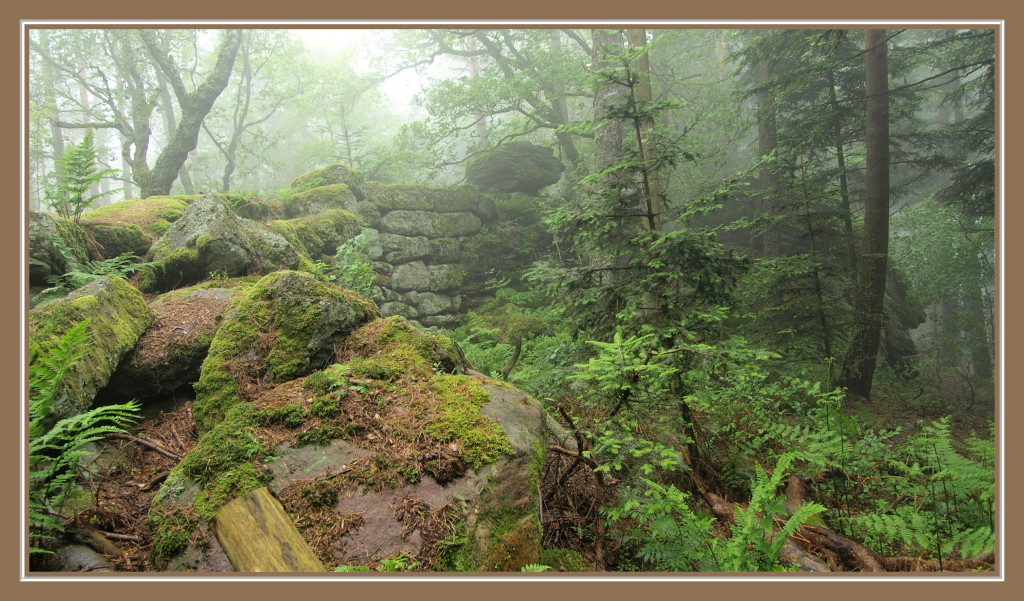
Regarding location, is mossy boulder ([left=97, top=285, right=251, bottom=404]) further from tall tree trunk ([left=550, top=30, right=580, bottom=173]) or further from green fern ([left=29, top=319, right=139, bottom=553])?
tall tree trunk ([left=550, top=30, right=580, bottom=173])

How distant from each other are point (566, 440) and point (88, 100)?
→ 19870mm

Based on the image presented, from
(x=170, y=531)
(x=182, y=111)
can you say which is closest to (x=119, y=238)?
(x=170, y=531)

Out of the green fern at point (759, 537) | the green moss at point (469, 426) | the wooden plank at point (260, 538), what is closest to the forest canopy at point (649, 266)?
the green fern at point (759, 537)

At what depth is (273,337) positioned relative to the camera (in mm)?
4004

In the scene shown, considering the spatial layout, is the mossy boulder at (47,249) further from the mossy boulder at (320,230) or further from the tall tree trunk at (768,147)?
the tall tree trunk at (768,147)

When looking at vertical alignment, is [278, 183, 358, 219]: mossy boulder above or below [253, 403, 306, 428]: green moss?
above

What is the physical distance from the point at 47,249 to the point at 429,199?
9205mm

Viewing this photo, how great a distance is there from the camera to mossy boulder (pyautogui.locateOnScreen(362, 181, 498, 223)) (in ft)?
40.7

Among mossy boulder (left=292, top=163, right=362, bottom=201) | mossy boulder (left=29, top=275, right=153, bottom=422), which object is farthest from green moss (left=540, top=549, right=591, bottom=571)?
mossy boulder (left=292, top=163, right=362, bottom=201)

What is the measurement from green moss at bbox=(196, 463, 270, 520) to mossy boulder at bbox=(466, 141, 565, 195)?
1311cm

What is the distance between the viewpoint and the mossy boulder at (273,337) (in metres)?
3.72

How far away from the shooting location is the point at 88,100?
577 inches
